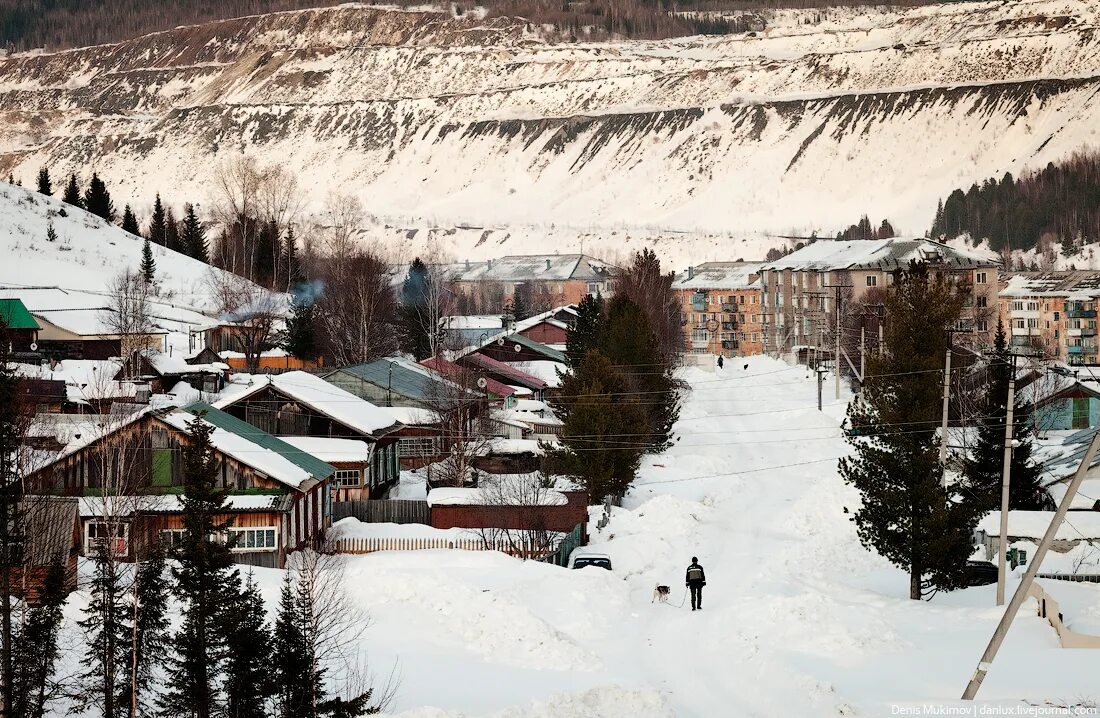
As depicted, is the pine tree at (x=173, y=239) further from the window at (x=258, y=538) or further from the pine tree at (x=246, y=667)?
the pine tree at (x=246, y=667)

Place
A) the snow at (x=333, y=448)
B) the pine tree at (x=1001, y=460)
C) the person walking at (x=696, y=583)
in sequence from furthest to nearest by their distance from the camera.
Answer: the snow at (x=333, y=448) → the pine tree at (x=1001, y=460) → the person walking at (x=696, y=583)

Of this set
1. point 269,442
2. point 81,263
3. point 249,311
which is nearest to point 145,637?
point 269,442

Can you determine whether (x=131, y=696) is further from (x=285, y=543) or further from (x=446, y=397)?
(x=446, y=397)

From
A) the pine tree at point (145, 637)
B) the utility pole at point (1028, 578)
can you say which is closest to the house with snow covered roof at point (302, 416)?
the pine tree at point (145, 637)

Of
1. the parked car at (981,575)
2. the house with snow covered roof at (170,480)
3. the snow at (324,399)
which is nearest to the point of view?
the house with snow covered roof at (170,480)

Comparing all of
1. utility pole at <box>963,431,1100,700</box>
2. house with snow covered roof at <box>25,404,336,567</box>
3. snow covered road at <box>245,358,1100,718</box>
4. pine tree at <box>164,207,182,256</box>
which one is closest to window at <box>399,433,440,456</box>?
snow covered road at <box>245,358,1100,718</box>

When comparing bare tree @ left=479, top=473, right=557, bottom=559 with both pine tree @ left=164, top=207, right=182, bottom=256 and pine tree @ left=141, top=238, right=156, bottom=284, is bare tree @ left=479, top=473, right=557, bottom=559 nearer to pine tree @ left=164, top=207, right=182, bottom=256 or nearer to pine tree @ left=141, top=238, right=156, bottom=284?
pine tree @ left=141, top=238, right=156, bottom=284
